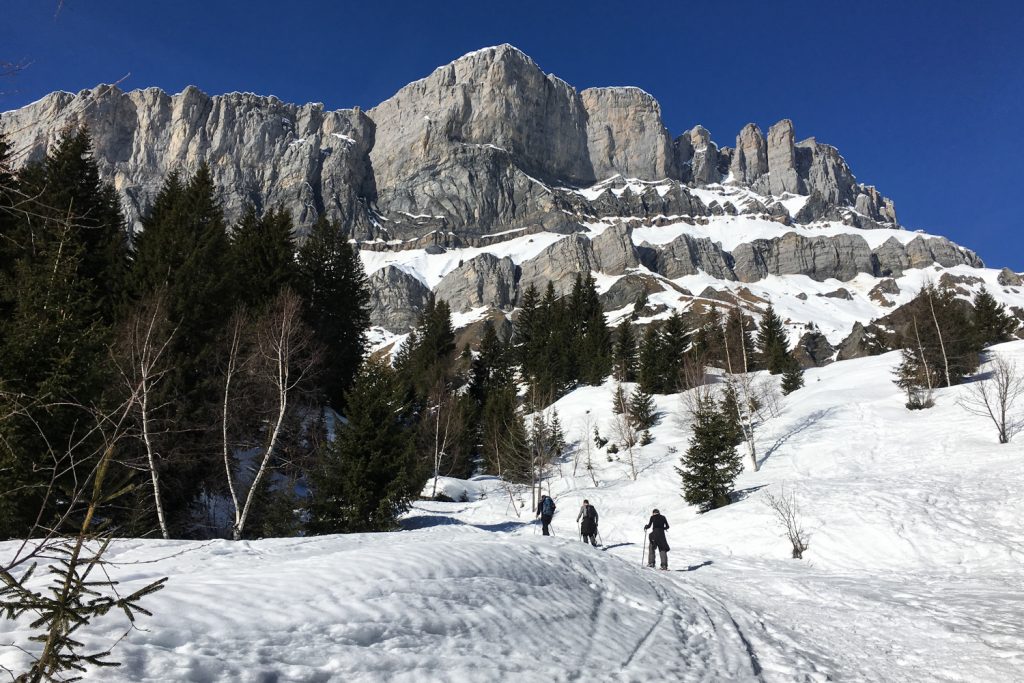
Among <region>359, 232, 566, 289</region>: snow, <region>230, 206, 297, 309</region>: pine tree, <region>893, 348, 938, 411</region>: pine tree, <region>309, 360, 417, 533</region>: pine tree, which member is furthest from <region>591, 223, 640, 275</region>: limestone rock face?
<region>309, 360, 417, 533</region>: pine tree

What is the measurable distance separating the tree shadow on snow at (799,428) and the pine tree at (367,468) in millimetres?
19969

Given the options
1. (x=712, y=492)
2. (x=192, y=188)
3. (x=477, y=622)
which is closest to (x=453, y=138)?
(x=192, y=188)

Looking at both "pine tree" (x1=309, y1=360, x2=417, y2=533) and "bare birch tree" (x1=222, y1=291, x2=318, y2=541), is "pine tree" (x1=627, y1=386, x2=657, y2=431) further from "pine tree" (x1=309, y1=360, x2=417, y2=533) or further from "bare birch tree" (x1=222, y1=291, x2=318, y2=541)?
"bare birch tree" (x1=222, y1=291, x2=318, y2=541)

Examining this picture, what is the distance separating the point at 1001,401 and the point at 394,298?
155 metres

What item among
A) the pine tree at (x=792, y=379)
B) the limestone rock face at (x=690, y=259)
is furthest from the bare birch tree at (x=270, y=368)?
the limestone rock face at (x=690, y=259)

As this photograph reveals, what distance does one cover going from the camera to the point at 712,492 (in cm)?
2133

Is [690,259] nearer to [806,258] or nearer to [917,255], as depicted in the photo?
[806,258]

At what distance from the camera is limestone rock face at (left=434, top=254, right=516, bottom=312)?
16175cm

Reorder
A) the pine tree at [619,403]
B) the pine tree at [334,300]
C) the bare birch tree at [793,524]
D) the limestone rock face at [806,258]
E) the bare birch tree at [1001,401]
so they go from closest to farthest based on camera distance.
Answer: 1. the bare birch tree at [793,524]
2. the bare birch tree at [1001,401]
3. the pine tree at [334,300]
4. the pine tree at [619,403]
5. the limestone rock face at [806,258]

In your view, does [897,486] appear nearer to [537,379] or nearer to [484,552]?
[484,552]

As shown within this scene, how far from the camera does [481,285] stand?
164m

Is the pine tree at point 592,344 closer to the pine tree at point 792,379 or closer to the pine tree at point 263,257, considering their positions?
the pine tree at point 792,379

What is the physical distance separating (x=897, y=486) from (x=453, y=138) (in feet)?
644

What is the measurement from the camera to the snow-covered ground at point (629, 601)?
14.0 ft
